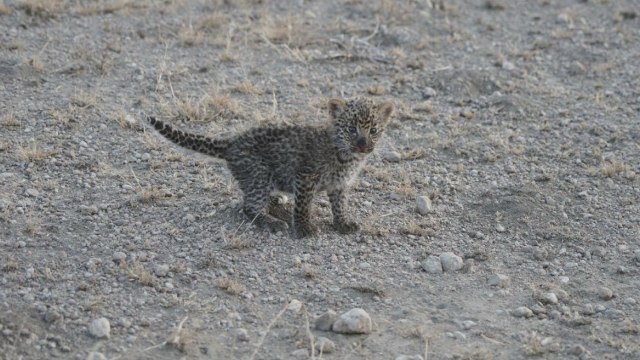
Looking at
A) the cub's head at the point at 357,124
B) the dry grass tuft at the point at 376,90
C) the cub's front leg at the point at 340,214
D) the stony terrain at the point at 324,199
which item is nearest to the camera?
the stony terrain at the point at 324,199

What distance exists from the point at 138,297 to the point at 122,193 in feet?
6.20

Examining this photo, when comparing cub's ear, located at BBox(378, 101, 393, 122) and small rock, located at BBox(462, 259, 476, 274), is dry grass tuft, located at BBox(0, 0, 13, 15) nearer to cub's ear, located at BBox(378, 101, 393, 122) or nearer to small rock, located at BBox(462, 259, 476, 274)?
cub's ear, located at BBox(378, 101, 393, 122)

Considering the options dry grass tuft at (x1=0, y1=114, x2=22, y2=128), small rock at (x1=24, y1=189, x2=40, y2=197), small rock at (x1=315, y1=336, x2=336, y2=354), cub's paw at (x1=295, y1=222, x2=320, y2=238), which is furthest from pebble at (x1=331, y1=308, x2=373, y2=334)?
dry grass tuft at (x1=0, y1=114, x2=22, y2=128)

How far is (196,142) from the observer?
30.0 ft

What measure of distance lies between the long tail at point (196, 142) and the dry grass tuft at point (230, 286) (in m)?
1.51

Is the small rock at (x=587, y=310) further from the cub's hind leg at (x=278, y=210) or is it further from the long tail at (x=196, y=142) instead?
the long tail at (x=196, y=142)

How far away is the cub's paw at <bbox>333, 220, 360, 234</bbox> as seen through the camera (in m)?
9.16

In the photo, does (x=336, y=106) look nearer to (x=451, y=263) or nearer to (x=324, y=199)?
(x=324, y=199)

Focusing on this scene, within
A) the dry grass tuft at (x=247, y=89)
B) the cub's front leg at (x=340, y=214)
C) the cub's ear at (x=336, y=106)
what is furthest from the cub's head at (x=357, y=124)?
the dry grass tuft at (x=247, y=89)

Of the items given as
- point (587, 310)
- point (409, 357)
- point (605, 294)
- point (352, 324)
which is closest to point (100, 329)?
point (352, 324)

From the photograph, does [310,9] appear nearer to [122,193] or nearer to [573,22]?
[573,22]

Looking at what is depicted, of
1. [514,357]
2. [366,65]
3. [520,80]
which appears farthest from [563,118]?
[514,357]

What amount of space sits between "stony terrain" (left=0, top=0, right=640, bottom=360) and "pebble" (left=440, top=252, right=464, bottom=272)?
0.02 metres

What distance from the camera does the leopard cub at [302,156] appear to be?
8898 millimetres
